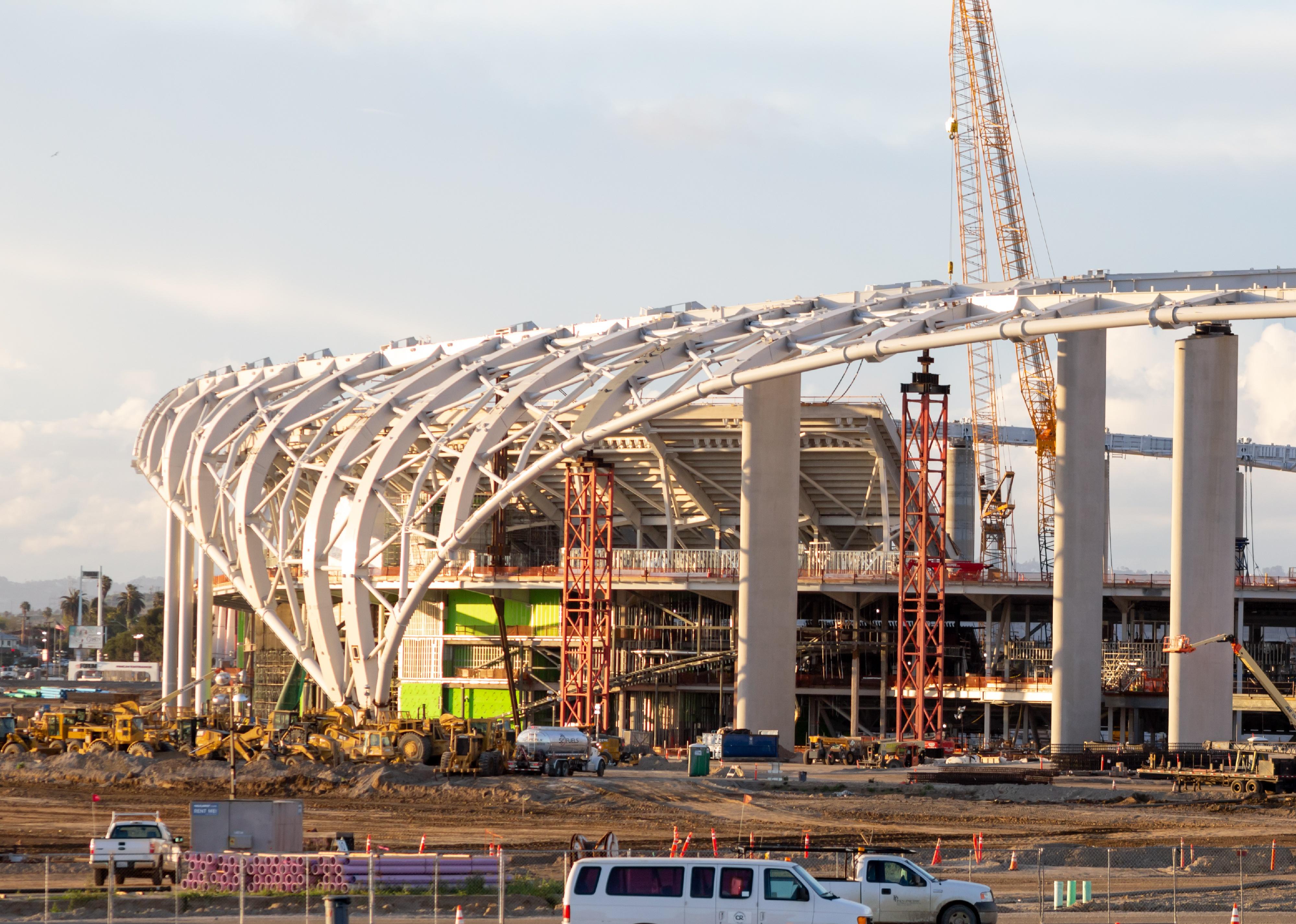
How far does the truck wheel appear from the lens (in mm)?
25812

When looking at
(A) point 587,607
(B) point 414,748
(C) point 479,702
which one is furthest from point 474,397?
(C) point 479,702

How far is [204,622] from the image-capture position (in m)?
96.0

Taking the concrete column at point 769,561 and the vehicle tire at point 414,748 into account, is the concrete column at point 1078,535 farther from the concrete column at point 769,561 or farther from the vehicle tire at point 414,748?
the vehicle tire at point 414,748

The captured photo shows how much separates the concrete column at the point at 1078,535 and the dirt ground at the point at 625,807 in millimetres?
6515

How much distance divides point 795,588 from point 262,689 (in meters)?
58.1

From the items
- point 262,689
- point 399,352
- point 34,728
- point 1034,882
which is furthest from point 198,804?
point 262,689

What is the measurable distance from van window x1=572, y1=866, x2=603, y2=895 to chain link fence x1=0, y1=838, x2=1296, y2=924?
2.51 m

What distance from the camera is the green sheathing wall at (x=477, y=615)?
3839 inches

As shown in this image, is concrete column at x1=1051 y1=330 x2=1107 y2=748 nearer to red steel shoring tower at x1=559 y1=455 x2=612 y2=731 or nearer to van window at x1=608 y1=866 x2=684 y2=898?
red steel shoring tower at x1=559 y1=455 x2=612 y2=731

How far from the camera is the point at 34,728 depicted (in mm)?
70625

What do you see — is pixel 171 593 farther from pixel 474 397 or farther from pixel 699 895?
pixel 699 895

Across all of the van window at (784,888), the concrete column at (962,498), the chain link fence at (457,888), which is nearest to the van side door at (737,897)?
the van window at (784,888)

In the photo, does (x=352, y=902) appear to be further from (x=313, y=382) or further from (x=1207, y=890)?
(x=313, y=382)

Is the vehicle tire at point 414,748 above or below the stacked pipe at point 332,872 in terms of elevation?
below
